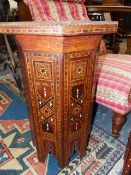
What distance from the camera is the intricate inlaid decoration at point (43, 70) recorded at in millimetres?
745

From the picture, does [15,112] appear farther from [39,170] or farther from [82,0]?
[82,0]

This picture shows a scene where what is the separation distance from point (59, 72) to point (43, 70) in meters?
0.07

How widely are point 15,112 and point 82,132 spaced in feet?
2.78

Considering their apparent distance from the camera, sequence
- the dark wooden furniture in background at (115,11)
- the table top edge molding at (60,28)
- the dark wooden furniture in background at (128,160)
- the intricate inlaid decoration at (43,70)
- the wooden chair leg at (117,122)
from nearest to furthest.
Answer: the table top edge molding at (60,28), the intricate inlaid decoration at (43,70), the dark wooden furniture in background at (128,160), the wooden chair leg at (117,122), the dark wooden furniture in background at (115,11)

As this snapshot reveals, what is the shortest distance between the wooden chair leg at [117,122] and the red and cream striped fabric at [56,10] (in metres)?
0.87

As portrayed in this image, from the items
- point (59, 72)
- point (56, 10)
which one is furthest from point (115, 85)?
point (56, 10)

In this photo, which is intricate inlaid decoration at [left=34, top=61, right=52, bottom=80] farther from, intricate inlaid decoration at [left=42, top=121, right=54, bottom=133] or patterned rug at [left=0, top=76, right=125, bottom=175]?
patterned rug at [left=0, top=76, right=125, bottom=175]

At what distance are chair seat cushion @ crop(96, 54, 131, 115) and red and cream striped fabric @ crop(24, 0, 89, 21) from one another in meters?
0.52

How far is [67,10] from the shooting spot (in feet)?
5.04

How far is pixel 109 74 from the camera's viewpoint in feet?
4.01

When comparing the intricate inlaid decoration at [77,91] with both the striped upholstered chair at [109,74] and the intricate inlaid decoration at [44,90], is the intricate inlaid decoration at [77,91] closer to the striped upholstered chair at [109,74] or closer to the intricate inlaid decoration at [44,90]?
the intricate inlaid decoration at [44,90]

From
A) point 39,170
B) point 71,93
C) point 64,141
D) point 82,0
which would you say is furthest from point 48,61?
point 82,0

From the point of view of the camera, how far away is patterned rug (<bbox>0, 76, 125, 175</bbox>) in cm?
109

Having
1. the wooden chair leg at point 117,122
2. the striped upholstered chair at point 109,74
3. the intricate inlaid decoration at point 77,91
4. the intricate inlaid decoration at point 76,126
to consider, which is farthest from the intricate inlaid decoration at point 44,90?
the wooden chair leg at point 117,122
